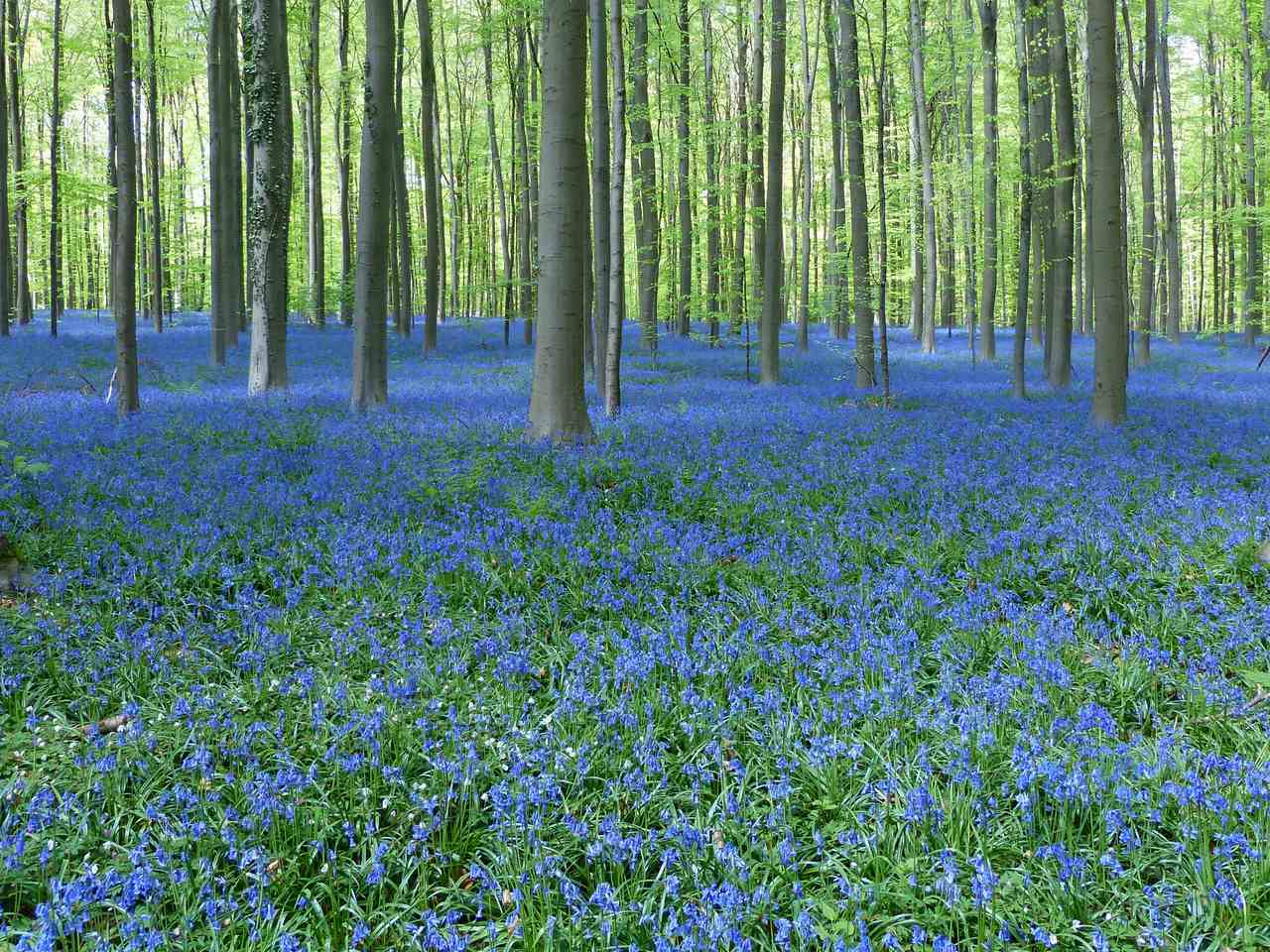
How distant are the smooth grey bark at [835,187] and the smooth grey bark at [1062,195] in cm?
→ 432

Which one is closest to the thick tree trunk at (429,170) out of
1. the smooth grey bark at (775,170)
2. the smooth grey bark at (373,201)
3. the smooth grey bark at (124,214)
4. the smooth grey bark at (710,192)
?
the smooth grey bark at (775,170)

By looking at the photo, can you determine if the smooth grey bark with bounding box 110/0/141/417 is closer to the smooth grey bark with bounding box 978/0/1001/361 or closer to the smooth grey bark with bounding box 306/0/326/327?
the smooth grey bark with bounding box 978/0/1001/361

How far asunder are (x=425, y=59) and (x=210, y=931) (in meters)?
24.2

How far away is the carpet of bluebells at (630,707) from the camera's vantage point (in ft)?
8.27

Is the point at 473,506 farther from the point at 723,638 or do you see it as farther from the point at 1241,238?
the point at 1241,238

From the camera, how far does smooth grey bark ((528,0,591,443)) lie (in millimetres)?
9664

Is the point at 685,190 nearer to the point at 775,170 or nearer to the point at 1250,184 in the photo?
the point at 775,170

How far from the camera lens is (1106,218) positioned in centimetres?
1151

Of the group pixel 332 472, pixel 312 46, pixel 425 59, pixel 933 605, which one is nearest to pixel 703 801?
pixel 933 605

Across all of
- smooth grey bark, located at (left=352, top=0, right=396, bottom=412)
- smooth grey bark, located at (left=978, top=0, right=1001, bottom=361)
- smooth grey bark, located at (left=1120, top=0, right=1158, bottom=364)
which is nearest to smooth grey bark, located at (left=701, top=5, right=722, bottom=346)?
smooth grey bark, located at (left=978, top=0, right=1001, bottom=361)

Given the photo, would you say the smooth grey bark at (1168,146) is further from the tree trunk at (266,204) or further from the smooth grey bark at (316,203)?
the smooth grey bark at (316,203)

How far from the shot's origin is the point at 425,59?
22.4m

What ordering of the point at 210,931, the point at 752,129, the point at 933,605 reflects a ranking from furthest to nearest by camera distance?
the point at 752,129 < the point at 933,605 < the point at 210,931

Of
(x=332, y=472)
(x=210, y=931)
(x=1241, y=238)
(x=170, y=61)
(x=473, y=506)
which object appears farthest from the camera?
(x=1241, y=238)
